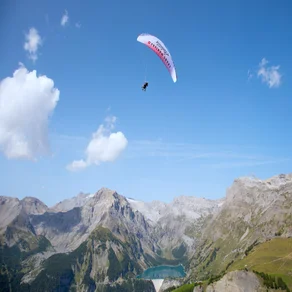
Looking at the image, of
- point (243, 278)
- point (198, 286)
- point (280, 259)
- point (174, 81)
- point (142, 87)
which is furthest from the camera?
point (280, 259)

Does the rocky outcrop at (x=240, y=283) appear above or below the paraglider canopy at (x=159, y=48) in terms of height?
below

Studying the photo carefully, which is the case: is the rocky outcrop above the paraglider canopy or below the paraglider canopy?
below

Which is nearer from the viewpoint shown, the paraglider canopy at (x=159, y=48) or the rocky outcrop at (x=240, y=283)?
the paraglider canopy at (x=159, y=48)

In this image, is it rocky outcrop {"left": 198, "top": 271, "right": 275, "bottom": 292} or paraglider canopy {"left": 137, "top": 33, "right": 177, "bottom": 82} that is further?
rocky outcrop {"left": 198, "top": 271, "right": 275, "bottom": 292}

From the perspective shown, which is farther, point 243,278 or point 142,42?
point 243,278

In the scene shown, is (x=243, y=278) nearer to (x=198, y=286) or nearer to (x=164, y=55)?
(x=198, y=286)

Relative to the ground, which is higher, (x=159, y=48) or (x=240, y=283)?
(x=159, y=48)

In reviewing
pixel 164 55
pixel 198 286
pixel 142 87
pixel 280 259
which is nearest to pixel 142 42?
pixel 164 55

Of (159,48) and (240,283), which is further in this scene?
(240,283)
